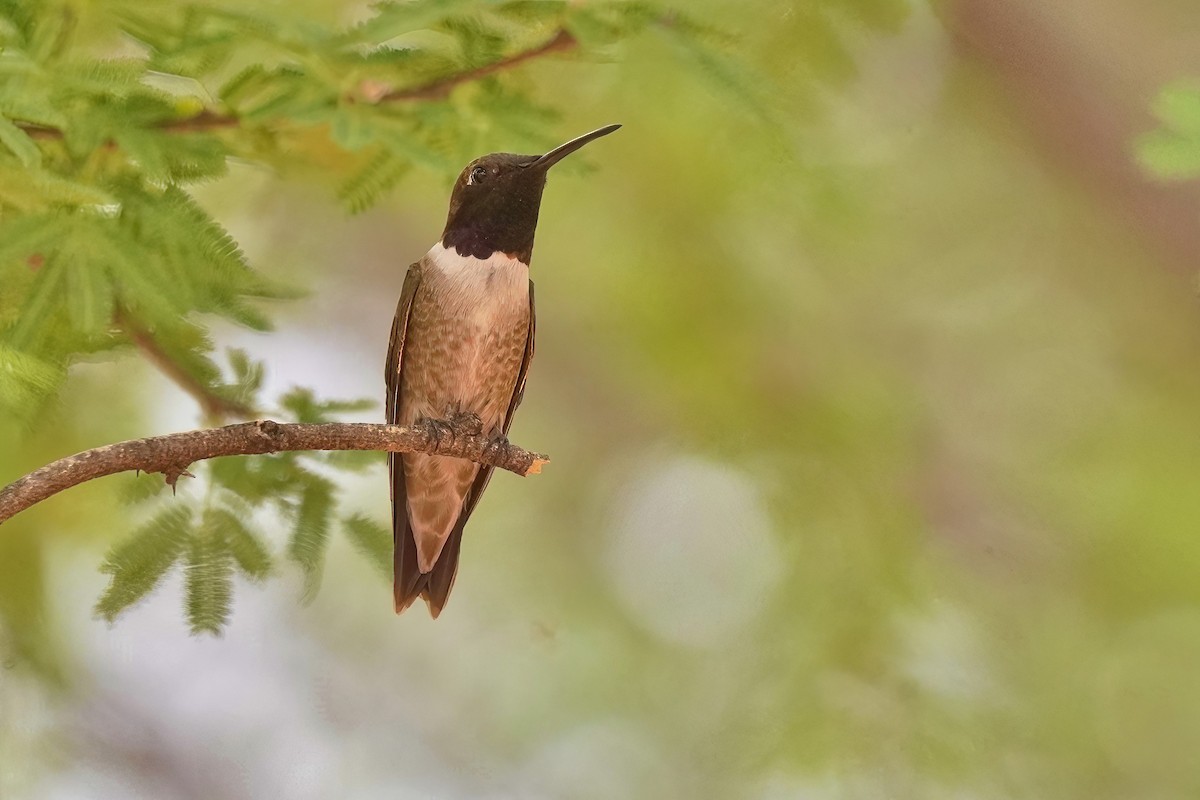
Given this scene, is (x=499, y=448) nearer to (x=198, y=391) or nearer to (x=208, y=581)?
(x=208, y=581)

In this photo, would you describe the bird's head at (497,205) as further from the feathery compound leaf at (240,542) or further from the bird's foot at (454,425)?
the feathery compound leaf at (240,542)

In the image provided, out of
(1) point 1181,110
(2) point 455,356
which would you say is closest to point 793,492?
(2) point 455,356

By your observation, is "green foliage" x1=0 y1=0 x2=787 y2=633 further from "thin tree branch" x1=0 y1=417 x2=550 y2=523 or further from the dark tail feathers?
"thin tree branch" x1=0 y1=417 x2=550 y2=523

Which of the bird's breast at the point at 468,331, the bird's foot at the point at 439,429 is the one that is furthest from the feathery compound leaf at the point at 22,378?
the bird's breast at the point at 468,331

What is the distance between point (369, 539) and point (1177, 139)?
2413mm

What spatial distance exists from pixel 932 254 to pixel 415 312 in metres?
2.80

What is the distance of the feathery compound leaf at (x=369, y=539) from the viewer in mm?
3469

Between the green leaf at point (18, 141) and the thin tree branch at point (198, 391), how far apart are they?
2.91ft

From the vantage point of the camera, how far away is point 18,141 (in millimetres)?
2359

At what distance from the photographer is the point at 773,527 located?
216 inches

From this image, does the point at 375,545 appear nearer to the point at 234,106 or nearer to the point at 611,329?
the point at 234,106

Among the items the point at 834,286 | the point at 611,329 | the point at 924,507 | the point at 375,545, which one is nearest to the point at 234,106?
the point at 375,545

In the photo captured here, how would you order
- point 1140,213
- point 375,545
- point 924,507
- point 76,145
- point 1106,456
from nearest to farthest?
point 76,145, point 375,545, point 1140,213, point 1106,456, point 924,507

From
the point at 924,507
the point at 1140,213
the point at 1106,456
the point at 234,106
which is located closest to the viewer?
the point at 234,106
